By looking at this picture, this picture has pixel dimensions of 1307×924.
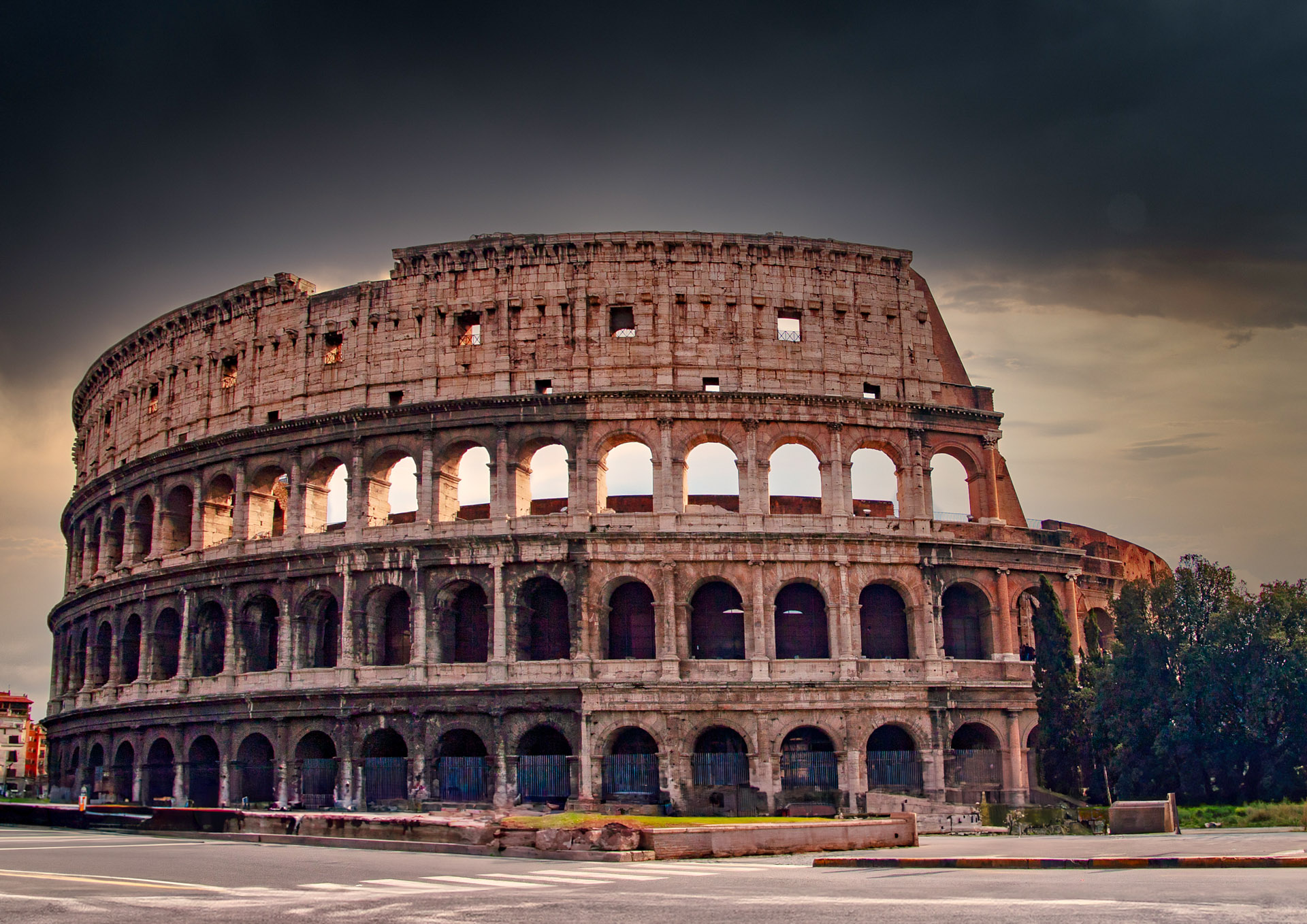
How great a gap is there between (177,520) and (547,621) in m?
14.5

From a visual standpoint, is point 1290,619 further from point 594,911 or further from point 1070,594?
point 594,911

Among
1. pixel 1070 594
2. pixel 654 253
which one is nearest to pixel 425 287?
pixel 654 253

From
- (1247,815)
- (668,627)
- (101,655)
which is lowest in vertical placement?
(1247,815)

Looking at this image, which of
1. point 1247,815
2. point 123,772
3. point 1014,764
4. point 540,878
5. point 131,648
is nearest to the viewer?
point 540,878

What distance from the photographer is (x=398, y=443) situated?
116 feet

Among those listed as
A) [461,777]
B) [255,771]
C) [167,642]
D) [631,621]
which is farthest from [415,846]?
[167,642]

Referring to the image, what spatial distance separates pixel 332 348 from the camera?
1458 inches

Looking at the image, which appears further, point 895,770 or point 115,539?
point 115,539

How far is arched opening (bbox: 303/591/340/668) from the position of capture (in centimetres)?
3503

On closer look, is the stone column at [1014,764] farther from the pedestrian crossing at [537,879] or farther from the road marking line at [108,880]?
the road marking line at [108,880]

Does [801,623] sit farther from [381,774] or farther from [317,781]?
[317,781]

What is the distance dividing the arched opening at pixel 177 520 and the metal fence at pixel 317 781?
9757mm

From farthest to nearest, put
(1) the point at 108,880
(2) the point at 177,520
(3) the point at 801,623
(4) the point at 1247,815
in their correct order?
(2) the point at 177,520
(3) the point at 801,623
(4) the point at 1247,815
(1) the point at 108,880

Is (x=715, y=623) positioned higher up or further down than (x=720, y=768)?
higher up
